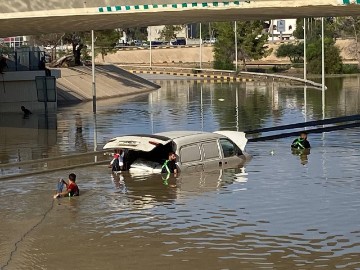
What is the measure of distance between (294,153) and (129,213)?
1082 cm

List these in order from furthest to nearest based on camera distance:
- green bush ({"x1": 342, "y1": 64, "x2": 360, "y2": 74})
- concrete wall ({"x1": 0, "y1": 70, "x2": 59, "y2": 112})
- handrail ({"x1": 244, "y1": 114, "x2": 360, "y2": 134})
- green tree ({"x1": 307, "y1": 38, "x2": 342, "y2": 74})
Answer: green bush ({"x1": 342, "y1": 64, "x2": 360, "y2": 74}) < green tree ({"x1": 307, "y1": 38, "x2": 342, "y2": 74}) < concrete wall ({"x1": 0, "y1": 70, "x2": 59, "y2": 112}) < handrail ({"x1": 244, "y1": 114, "x2": 360, "y2": 134})

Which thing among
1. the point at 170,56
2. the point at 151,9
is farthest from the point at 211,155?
the point at 170,56

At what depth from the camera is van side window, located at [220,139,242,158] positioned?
25594mm

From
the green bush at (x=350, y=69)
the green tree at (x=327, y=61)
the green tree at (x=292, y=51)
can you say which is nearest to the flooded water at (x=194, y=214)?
the green tree at (x=327, y=61)

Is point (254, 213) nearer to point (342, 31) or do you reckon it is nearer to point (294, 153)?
point (294, 153)

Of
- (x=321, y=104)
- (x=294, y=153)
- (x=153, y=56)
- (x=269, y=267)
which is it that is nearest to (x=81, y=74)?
(x=321, y=104)

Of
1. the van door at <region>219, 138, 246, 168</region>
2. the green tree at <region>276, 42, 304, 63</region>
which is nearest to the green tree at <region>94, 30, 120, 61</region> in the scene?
the green tree at <region>276, 42, 304, 63</region>

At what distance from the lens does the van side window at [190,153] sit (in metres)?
24.6

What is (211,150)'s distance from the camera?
25172 mm

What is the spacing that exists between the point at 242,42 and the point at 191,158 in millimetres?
81728

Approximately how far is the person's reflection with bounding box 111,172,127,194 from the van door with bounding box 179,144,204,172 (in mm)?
1655

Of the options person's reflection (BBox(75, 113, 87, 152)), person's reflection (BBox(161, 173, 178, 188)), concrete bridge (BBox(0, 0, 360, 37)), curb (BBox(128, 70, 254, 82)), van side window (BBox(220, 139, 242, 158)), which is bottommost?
person's reflection (BBox(161, 173, 178, 188))

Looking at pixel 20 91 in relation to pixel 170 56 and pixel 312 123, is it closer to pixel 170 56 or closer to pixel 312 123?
pixel 312 123

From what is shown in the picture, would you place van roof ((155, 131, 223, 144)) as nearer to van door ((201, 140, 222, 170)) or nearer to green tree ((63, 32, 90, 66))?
van door ((201, 140, 222, 170))
